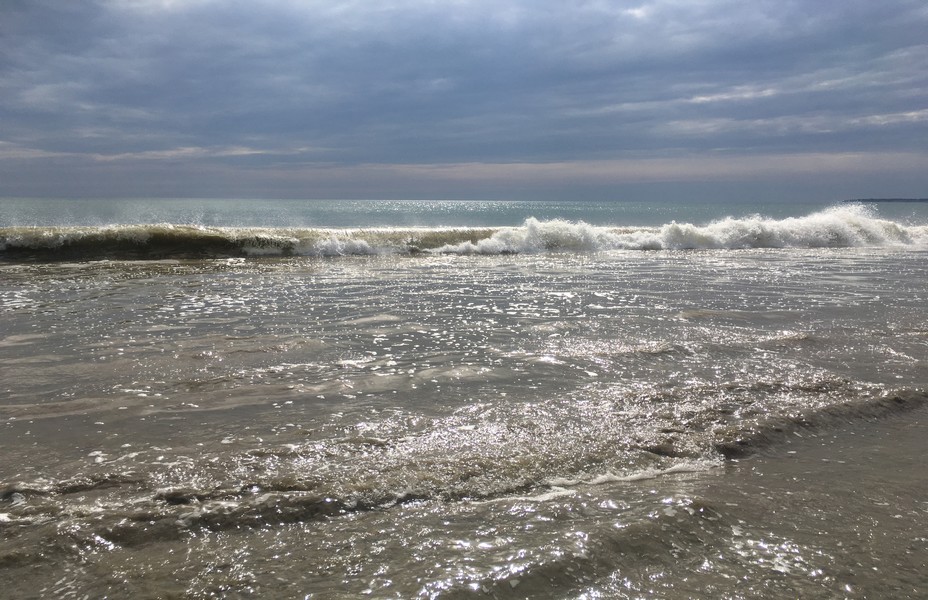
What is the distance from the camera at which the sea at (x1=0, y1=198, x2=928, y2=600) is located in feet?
7.16

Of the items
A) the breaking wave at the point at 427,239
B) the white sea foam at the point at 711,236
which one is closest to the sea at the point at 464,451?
the breaking wave at the point at 427,239

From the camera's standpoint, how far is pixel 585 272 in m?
12.3

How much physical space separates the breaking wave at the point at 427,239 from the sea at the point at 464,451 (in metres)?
10.4

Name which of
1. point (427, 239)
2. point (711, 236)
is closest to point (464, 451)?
point (427, 239)

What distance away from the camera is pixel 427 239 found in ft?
66.3

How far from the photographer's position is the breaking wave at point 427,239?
16.9 metres

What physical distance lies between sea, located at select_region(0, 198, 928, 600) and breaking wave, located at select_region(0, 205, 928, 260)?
10.4 metres

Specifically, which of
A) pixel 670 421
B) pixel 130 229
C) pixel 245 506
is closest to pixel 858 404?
pixel 670 421

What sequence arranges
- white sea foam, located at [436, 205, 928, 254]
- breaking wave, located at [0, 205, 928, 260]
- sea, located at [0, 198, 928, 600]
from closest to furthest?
1. sea, located at [0, 198, 928, 600]
2. breaking wave, located at [0, 205, 928, 260]
3. white sea foam, located at [436, 205, 928, 254]

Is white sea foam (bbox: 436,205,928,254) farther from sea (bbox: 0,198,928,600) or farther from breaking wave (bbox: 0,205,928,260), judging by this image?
sea (bbox: 0,198,928,600)

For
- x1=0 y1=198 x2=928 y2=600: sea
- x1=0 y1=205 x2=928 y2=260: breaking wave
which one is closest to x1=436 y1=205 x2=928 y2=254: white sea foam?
x1=0 y1=205 x2=928 y2=260: breaking wave

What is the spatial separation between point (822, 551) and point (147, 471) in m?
2.99

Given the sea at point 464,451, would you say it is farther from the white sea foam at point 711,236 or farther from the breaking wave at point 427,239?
the white sea foam at point 711,236

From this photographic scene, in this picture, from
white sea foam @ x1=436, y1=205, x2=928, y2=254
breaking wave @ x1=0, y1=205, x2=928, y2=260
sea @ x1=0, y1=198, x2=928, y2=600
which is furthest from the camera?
→ white sea foam @ x1=436, y1=205, x2=928, y2=254
